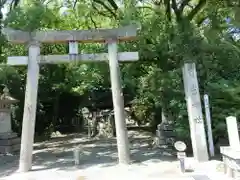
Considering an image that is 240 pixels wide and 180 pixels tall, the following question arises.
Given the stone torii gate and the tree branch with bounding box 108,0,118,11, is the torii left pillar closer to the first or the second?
the stone torii gate

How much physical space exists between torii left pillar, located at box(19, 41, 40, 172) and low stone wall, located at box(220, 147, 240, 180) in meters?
5.24

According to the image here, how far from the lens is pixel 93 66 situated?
533 inches

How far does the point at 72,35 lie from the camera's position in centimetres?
909

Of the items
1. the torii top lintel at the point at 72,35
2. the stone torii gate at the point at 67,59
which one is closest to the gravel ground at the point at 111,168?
the stone torii gate at the point at 67,59

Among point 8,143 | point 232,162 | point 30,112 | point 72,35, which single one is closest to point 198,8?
point 72,35

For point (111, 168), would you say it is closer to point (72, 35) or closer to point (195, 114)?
point (195, 114)

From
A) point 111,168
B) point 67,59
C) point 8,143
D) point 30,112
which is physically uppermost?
point 67,59

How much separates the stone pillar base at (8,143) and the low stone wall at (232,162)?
931 centimetres

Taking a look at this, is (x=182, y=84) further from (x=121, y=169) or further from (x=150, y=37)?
(x=121, y=169)

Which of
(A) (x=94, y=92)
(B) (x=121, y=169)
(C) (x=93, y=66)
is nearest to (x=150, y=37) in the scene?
(C) (x=93, y=66)

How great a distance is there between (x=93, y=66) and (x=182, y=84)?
194 inches

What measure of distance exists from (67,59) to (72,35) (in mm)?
726

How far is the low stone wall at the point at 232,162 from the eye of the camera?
5.19 m

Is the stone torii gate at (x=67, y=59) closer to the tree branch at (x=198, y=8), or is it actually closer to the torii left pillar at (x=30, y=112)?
the torii left pillar at (x=30, y=112)
